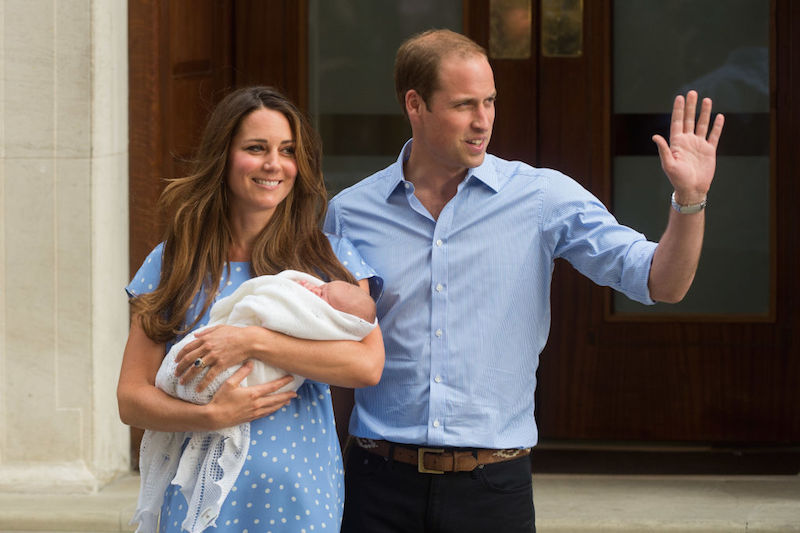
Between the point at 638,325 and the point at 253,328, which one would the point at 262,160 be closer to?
the point at 253,328

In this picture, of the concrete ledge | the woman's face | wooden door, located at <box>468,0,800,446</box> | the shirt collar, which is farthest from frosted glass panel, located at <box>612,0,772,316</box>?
the woman's face

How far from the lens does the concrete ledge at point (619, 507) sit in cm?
452

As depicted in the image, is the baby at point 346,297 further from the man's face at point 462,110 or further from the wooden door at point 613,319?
the wooden door at point 613,319

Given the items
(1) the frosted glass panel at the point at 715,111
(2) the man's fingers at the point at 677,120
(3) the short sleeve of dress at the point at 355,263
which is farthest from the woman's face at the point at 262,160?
(1) the frosted glass panel at the point at 715,111

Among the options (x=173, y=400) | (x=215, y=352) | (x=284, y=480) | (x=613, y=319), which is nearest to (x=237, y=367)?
(x=215, y=352)

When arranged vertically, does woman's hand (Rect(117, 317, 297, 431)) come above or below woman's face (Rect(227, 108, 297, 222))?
below

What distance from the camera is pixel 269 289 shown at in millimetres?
2611

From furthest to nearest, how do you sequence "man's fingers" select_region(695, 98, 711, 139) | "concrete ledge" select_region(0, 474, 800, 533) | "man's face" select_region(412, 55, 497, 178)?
"concrete ledge" select_region(0, 474, 800, 533) < "man's face" select_region(412, 55, 497, 178) < "man's fingers" select_region(695, 98, 711, 139)

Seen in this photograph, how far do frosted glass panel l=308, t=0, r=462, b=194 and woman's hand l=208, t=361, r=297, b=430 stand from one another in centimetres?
304

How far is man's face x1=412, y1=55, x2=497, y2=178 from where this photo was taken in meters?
2.81

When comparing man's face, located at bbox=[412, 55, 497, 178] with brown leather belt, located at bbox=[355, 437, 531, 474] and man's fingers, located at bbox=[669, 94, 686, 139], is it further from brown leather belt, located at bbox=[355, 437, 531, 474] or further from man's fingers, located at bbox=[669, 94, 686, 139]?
brown leather belt, located at bbox=[355, 437, 531, 474]

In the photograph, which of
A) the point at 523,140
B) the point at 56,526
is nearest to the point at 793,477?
the point at 523,140

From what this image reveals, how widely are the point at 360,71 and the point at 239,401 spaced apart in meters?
3.22

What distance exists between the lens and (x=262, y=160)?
278 centimetres
